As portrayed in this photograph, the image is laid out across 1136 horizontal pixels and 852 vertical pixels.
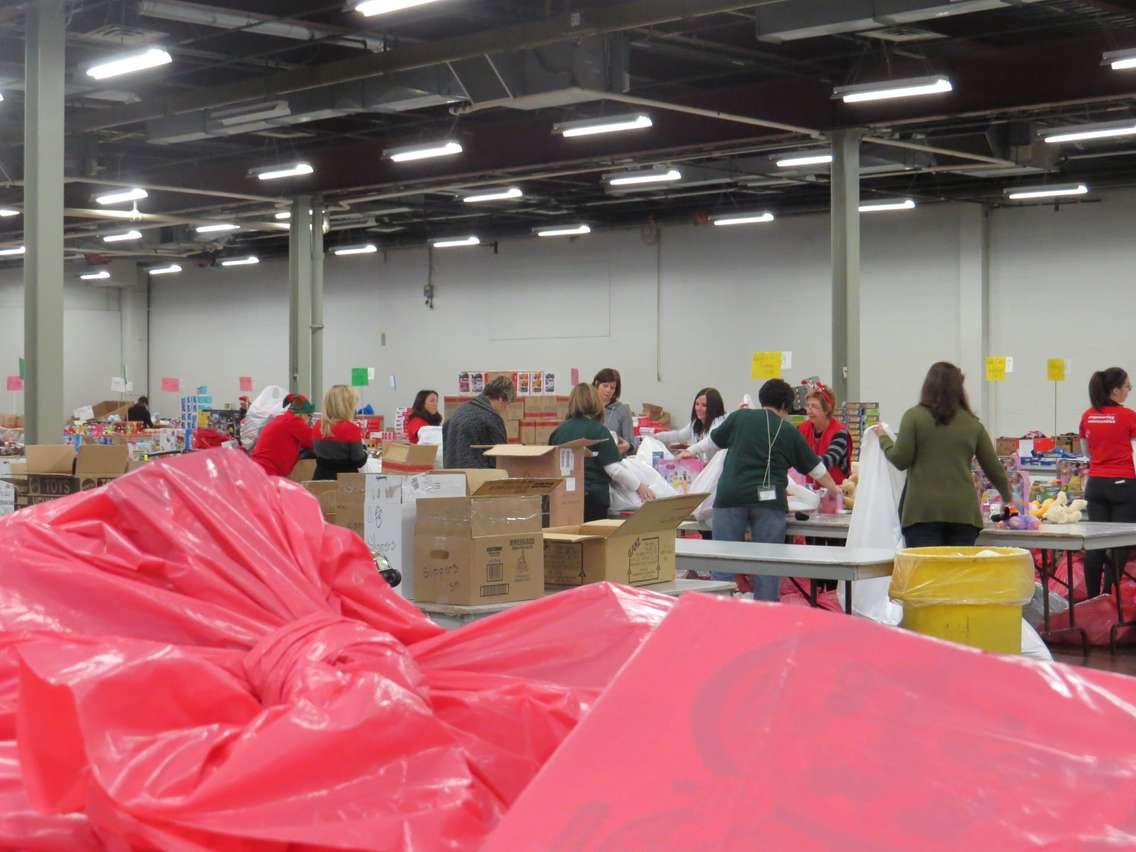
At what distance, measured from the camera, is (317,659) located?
1648 millimetres

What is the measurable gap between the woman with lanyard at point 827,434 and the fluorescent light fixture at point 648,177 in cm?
570

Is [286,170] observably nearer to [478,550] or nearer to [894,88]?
[894,88]

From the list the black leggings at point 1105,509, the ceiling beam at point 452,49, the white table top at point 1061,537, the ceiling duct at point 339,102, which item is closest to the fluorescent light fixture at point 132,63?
the ceiling beam at point 452,49

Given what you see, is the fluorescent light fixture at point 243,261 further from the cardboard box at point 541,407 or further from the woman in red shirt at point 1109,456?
the woman in red shirt at point 1109,456

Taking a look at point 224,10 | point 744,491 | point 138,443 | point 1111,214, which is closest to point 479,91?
point 224,10

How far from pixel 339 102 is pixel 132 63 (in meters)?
1.93

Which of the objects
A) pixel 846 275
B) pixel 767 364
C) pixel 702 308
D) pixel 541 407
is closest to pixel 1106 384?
pixel 767 364

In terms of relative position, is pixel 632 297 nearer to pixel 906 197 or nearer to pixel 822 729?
pixel 906 197

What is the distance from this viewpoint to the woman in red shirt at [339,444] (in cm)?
719

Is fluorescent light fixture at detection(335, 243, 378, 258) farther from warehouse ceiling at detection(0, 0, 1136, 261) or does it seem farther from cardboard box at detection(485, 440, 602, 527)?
cardboard box at detection(485, 440, 602, 527)

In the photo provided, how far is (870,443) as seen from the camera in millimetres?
6098

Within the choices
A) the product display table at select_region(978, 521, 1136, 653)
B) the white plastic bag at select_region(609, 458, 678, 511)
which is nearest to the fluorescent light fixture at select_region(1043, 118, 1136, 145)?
the product display table at select_region(978, 521, 1136, 653)

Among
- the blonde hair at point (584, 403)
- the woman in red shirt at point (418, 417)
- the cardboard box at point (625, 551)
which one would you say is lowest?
the cardboard box at point (625, 551)

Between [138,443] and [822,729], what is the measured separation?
12837mm
